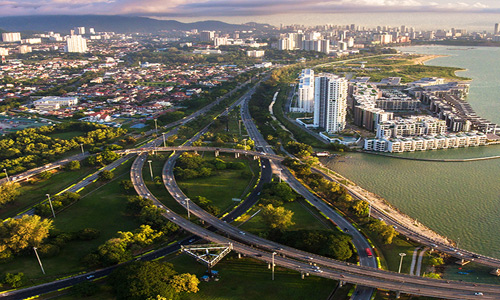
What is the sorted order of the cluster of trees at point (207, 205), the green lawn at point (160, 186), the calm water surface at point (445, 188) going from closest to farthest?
the calm water surface at point (445, 188)
the cluster of trees at point (207, 205)
the green lawn at point (160, 186)

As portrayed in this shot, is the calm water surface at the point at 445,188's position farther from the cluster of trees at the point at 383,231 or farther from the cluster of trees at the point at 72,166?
the cluster of trees at the point at 72,166

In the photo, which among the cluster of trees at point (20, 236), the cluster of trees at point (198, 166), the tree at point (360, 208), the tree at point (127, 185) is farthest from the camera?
the cluster of trees at point (198, 166)

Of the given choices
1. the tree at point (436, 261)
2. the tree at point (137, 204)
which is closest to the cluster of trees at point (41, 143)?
the tree at point (137, 204)

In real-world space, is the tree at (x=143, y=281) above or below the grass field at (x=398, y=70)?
below

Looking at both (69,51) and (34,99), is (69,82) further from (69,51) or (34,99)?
(69,51)

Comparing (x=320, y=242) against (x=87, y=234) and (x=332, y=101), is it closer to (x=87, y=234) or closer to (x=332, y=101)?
(x=87, y=234)

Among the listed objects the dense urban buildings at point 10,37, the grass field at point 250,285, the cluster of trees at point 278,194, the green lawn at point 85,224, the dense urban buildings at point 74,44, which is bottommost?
the grass field at point 250,285

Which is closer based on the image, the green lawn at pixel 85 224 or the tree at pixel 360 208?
the green lawn at pixel 85 224
